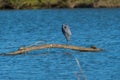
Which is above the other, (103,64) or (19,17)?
(103,64)

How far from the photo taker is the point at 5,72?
22.4m

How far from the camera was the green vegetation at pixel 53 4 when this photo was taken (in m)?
68.1

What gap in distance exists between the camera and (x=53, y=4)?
7038cm

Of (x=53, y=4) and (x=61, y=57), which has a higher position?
(x=61, y=57)

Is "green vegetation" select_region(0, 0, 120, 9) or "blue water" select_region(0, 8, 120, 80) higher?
"blue water" select_region(0, 8, 120, 80)

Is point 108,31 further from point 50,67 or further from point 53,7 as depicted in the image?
point 53,7

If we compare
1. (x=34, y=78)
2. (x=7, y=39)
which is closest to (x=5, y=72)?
(x=34, y=78)

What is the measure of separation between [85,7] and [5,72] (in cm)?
4693

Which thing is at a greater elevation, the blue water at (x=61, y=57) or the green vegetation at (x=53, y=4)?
the blue water at (x=61, y=57)

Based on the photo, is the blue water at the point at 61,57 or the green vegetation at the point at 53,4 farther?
the green vegetation at the point at 53,4

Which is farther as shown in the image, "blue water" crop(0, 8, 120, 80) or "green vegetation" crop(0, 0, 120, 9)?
"green vegetation" crop(0, 0, 120, 9)

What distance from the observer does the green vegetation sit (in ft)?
223

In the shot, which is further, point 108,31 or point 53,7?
point 53,7

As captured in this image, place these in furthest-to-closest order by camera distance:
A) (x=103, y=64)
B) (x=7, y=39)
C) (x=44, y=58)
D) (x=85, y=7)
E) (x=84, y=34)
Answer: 1. (x=85, y=7)
2. (x=84, y=34)
3. (x=7, y=39)
4. (x=44, y=58)
5. (x=103, y=64)
